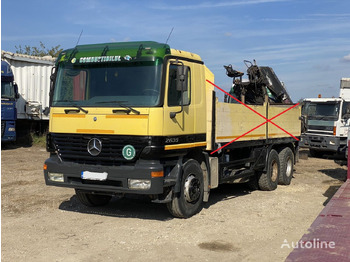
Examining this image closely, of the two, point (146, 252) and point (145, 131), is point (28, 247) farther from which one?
point (145, 131)

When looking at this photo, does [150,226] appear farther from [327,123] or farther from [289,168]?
[327,123]

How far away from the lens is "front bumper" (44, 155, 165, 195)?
623 centimetres

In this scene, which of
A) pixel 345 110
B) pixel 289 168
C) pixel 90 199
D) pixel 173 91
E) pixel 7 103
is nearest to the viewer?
pixel 173 91

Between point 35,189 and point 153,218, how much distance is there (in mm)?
3580

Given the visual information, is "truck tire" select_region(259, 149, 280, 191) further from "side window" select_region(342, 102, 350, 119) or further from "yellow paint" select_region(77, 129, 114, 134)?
"side window" select_region(342, 102, 350, 119)

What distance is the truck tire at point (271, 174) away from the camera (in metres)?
9.71

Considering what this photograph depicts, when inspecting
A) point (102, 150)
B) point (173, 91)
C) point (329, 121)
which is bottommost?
point (102, 150)

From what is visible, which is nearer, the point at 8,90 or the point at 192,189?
the point at 192,189

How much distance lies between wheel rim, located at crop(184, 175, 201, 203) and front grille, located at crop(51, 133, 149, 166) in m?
1.12

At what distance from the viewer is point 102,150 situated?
646cm

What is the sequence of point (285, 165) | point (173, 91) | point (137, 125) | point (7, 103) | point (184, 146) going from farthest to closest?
point (7, 103), point (285, 165), point (184, 146), point (173, 91), point (137, 125)

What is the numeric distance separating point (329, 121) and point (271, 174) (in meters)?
7.43

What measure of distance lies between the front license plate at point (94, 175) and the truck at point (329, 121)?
11.1 meters

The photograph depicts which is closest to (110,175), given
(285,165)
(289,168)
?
(285,165)
